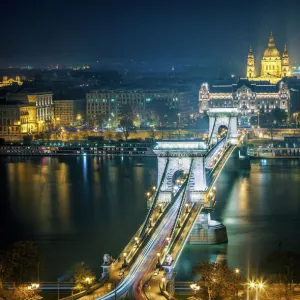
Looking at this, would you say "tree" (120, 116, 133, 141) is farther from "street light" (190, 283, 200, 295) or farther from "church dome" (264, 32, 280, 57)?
"street light" (190, 283, 200, 295)

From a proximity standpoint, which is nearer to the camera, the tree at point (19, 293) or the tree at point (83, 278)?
the tree at point (19, 293)

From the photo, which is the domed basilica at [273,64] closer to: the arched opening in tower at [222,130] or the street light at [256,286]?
the arched opening in tower at [222,130]

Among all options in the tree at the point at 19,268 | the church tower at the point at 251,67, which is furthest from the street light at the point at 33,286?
the church tower at the point at 251,67

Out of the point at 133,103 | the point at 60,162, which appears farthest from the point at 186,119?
the point at 60,162

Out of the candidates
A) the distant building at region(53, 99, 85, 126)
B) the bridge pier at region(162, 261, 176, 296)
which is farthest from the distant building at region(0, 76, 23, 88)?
the bridge pier at region(162, 261, 176, 296)

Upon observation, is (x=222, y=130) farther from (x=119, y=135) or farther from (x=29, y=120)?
(x=29, y=120)

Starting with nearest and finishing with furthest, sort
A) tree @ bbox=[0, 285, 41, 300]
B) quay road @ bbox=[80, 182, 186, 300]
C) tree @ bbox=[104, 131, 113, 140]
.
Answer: quay road @ bbox=[80, 182, 186, 300] < tree @ bbox=[0, 285, 41, 300] < tree @ bbox=[104, 131, 113, 140]

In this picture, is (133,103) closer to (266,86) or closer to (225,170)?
(266,86)
